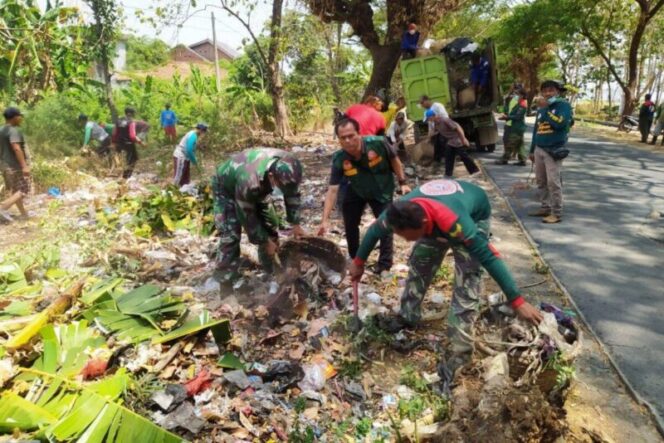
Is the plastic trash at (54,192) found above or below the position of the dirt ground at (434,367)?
above

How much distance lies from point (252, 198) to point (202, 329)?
3.42ft

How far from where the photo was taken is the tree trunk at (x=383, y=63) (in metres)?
10.3

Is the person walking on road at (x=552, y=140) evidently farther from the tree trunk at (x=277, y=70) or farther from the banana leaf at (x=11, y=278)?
the tree trunk at (x=277, y=70)

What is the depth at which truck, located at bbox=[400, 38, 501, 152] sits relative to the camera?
30.3 ft

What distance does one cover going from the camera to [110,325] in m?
3.33

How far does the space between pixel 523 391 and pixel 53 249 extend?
4.67 m

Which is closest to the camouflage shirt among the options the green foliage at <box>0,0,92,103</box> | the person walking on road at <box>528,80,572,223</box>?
the person walking on road at <box>528,80,572,223</box>

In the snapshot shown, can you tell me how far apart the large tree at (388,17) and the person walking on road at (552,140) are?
17.1ft

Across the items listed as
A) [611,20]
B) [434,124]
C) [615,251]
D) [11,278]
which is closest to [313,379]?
[11,278]

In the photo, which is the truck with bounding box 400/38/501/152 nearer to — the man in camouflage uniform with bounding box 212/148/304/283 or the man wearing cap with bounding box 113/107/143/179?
the man wearing cap with bounding box 113/107/143/179

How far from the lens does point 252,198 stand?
141 inches

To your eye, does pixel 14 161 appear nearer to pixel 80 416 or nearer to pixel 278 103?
pixel 80 416

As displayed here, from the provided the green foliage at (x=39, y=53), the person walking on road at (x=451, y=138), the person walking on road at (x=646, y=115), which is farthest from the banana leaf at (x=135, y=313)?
the person walking on road at (x=646, y=115)

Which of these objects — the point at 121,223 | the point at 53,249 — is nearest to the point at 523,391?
the point at 53,249
